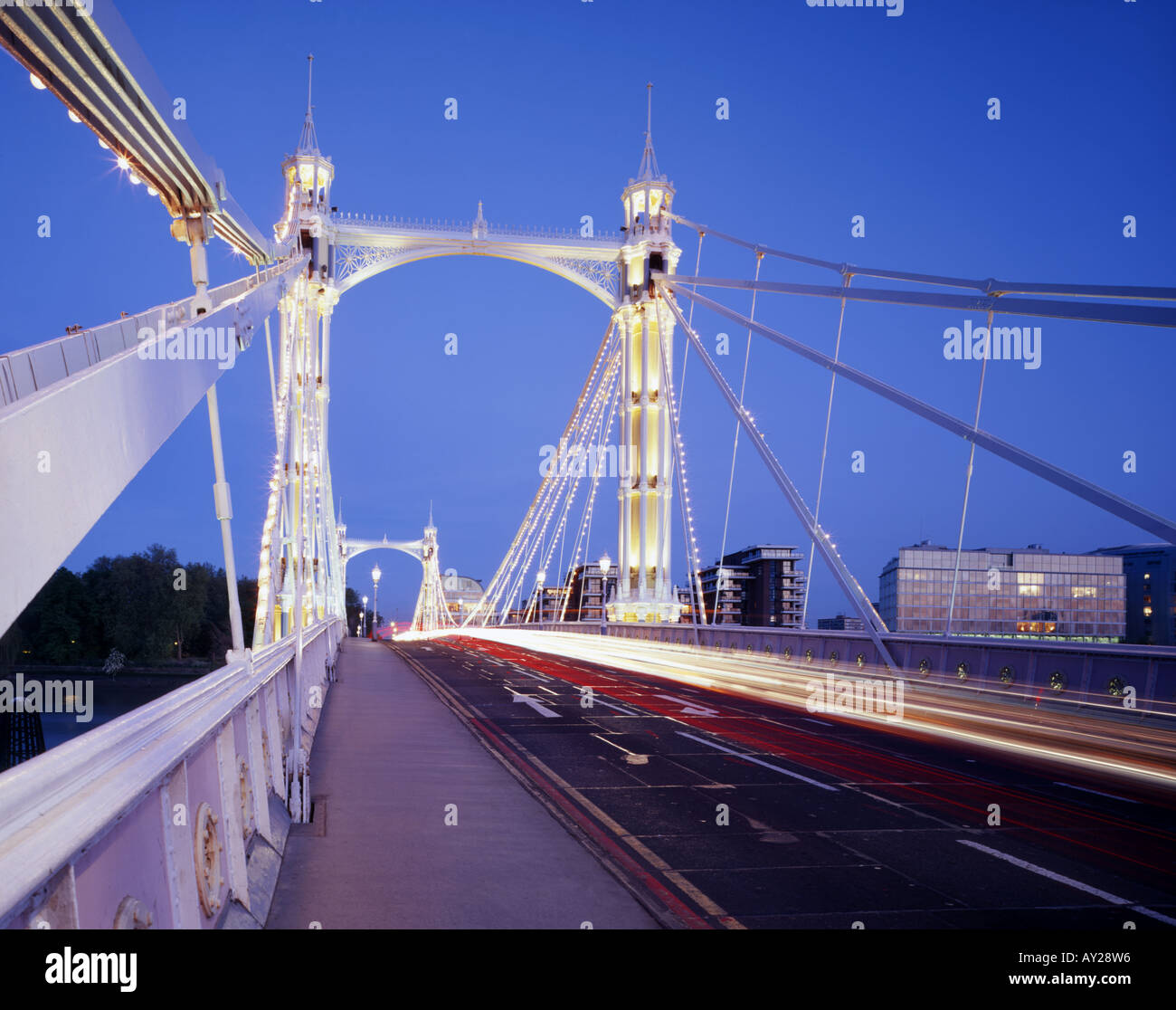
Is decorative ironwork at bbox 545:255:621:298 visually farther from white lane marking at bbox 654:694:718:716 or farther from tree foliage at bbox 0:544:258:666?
white lane marking at bbox 654:694:718:716

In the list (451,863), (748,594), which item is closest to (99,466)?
(451,863)

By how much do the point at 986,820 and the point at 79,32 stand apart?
30.1 ft

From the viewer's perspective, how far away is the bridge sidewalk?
6062 mm

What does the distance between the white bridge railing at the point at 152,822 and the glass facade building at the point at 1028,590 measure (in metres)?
21.2

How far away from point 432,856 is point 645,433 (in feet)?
110

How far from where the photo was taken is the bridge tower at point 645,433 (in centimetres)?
4003

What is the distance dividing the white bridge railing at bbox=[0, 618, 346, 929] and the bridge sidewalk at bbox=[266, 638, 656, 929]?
0.45 meters

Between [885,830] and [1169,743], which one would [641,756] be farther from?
[1169,743]

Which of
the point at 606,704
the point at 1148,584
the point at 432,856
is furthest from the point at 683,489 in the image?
the point at 432,856

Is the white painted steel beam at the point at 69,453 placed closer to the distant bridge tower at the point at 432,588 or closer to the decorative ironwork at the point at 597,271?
the decorative ironwork at the point at 597,271

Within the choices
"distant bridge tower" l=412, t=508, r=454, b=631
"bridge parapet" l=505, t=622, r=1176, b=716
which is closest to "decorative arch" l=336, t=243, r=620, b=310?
"bridge parapet" l=505, t=622, r=1176, b=716

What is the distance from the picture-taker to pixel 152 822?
3748 millimetres

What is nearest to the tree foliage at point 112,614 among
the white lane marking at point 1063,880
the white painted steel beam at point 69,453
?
the white painted steel beam at point 69,453
